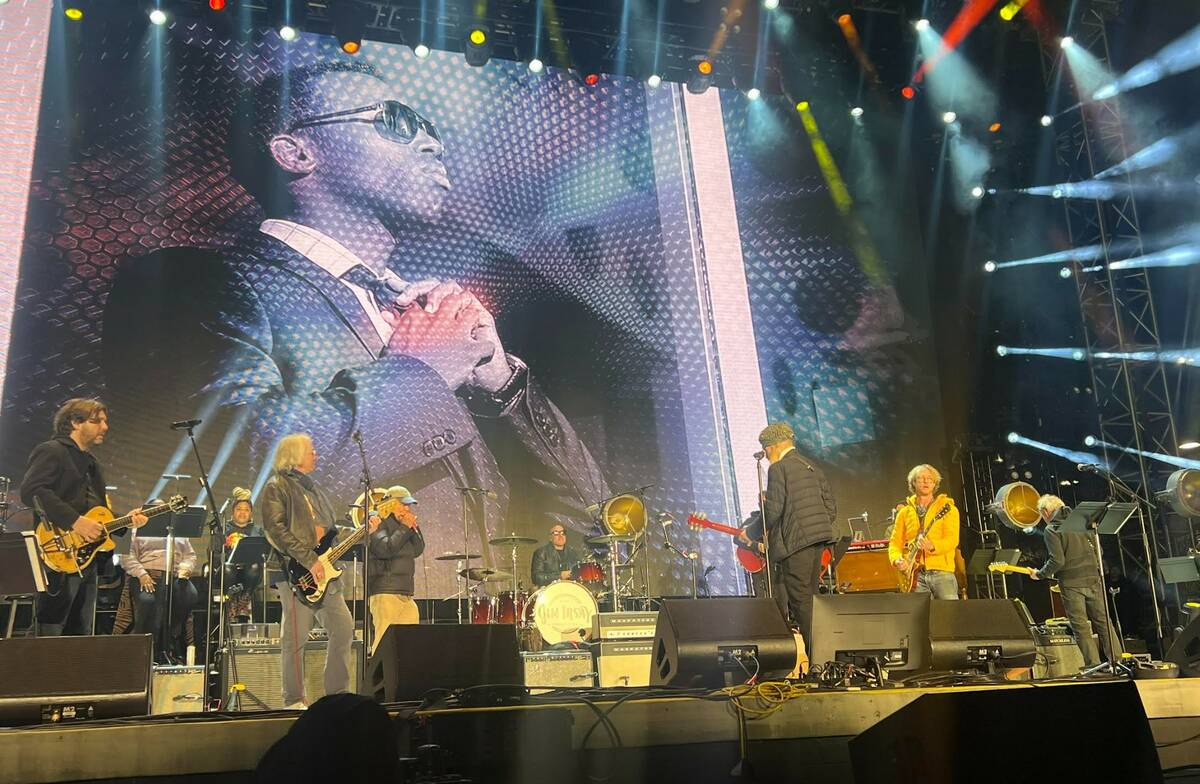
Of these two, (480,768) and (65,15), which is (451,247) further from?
(480,768)

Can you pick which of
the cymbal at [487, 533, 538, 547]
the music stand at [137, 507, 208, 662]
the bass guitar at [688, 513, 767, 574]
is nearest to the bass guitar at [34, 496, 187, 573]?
the music stand at [137, 507, 208, 662]

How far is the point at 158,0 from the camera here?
10.5m

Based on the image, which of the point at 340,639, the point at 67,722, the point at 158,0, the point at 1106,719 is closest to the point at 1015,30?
the point at 158,0

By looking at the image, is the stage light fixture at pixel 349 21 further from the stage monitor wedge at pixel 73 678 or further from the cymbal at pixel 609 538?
the stage monitor wedge at pixel 73 678

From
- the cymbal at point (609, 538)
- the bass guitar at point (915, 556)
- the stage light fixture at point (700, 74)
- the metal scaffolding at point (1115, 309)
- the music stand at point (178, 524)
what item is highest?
the stage light fixture at point (700, 74)

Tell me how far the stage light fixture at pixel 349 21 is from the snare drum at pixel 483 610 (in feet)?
20.5

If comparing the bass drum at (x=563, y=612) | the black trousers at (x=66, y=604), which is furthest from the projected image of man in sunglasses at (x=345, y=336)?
the black trousers at (x=66, y=604)

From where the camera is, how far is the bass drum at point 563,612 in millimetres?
9000

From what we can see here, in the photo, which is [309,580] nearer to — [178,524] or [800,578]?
[178,524]

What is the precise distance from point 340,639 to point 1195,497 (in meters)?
8.35

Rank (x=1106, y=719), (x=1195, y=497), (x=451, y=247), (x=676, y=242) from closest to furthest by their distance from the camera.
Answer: (x=1106, y=719) → (x=1195, y=497) → (x=451, y=247) → (x=676, y=242)

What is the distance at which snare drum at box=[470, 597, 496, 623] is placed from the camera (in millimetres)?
9484

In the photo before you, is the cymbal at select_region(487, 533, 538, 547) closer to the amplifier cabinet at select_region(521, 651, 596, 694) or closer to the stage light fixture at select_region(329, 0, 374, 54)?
the amplifier cabinet at select_region(521, 651, 596, 694)

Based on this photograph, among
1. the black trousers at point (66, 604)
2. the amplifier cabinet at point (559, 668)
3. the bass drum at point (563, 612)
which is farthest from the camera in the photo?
the bass drum at point (563, 612)
